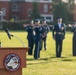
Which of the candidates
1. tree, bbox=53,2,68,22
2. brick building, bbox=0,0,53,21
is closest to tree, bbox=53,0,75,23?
tree, bbox=53,2,68,22

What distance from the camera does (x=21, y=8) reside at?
79812mm

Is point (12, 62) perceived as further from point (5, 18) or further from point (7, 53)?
point (5, 18)

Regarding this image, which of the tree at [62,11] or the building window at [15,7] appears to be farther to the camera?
the building window at [15,7]

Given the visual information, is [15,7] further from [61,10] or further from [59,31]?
[59,31]

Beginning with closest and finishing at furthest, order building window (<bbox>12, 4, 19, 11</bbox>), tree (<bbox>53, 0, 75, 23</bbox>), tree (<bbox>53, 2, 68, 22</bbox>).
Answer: tree (<bbox>53, 2, 68, 22</bbox>) < tree (<bbox>53, 0, 75, 23</bbox>) < building window (<bbox>12, 4, 19, 11</bbox>)

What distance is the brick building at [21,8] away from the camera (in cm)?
7781

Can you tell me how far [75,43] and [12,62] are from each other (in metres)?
9.41

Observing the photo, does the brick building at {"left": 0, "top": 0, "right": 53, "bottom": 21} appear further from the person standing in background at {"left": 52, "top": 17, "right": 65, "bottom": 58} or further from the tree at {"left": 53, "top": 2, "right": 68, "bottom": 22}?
the person standing in background at {"left": 52, "top": 17, "right": 65, "bottom": 58}

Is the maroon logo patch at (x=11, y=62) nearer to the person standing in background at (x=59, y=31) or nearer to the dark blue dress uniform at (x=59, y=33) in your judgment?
the person standing in background at (x=59, y=31)

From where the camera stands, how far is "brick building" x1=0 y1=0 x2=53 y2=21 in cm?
7781

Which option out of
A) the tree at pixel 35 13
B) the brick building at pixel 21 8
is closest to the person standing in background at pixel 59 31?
the tree at pixel 35 13

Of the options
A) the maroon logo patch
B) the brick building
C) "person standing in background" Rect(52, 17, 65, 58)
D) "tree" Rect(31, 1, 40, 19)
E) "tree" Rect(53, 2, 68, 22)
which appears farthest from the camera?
the brick building

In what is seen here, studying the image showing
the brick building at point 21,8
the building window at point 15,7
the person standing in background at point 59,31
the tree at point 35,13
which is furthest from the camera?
the building window at point 15,7

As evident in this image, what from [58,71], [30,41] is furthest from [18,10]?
[58,71]
